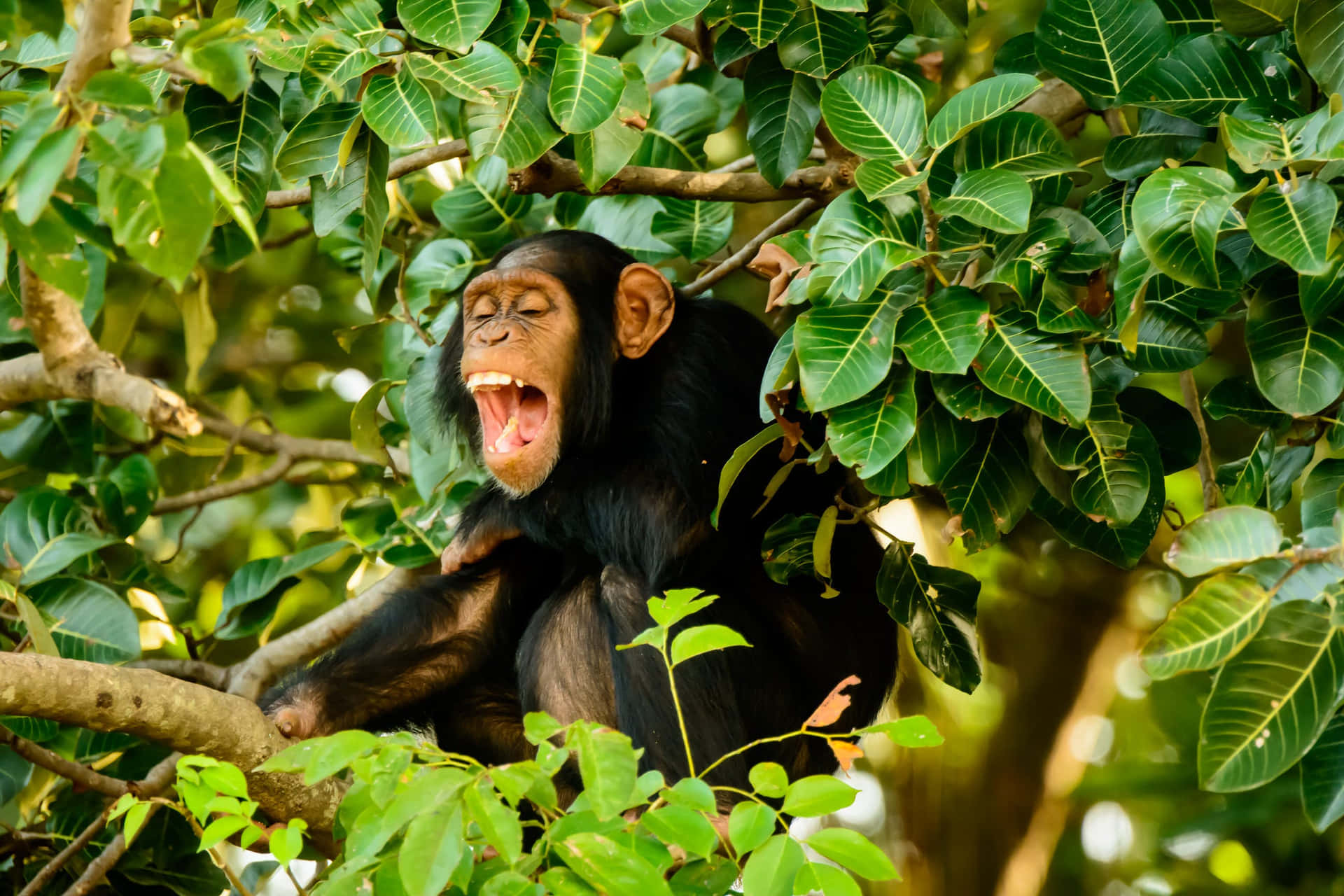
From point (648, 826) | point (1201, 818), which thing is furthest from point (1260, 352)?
point (1201, 818)

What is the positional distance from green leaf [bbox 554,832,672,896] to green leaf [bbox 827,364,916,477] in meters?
0.88

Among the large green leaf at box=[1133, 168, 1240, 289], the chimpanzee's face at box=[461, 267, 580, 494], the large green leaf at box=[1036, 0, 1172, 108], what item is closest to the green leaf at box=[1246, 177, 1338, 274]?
the large green leaf at box=[1133, 168, 1240, 289]

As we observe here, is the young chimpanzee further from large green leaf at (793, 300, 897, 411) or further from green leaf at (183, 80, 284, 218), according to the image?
large green leaf at (793, 300, 897, 411)

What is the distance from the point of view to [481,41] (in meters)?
2.81

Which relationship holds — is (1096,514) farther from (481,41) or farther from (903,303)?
(481,41)

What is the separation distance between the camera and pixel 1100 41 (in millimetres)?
2920

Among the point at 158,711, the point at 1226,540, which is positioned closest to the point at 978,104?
the point at 1226,540

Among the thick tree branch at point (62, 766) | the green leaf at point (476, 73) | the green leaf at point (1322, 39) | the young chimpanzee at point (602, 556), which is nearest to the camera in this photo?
the green leaf at point (1322, 39)

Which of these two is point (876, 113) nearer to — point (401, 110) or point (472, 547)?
point (401, 110)

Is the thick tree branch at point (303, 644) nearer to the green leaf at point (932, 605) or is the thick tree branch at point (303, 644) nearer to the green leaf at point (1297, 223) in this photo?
the green leaf at point (932, 605)

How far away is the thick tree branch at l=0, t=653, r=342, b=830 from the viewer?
2.45 meters

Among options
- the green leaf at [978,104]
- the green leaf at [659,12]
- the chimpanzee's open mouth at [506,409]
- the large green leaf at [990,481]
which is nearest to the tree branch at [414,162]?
the chimpanzee's open mouth at [506,409]

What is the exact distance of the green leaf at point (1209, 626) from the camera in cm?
205

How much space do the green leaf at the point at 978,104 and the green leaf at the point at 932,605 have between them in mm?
1054
